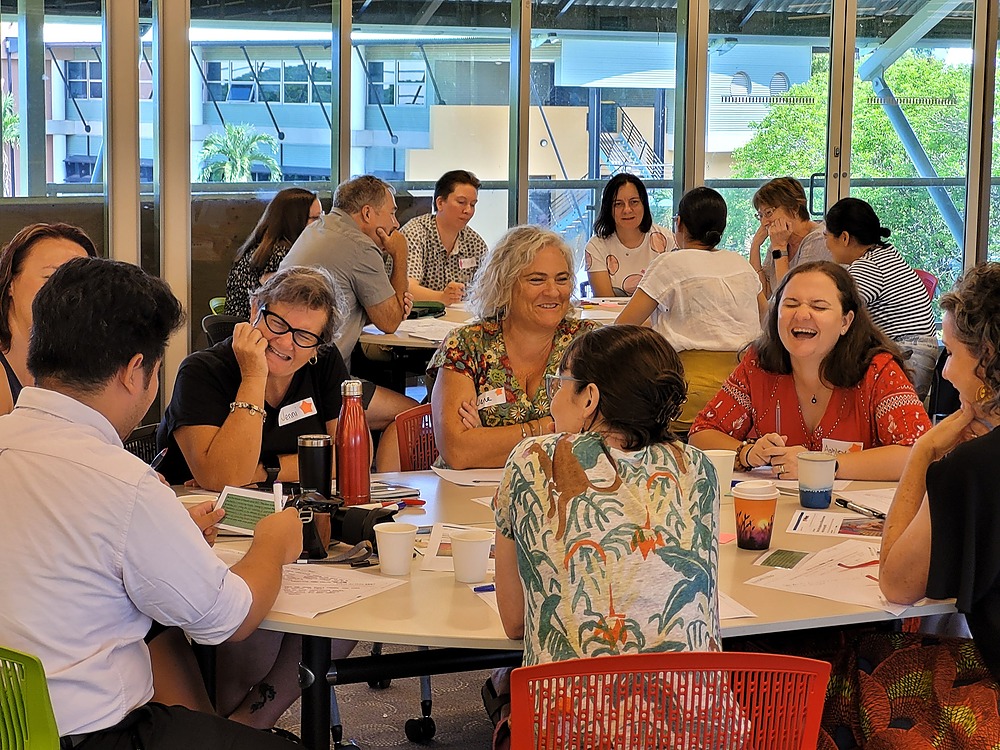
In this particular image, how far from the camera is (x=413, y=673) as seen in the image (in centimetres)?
221

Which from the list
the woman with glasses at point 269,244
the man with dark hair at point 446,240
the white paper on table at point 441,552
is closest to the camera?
the white paper on table at point 441,552

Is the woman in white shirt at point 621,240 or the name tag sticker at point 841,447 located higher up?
the woman in white shirt at point 621,240

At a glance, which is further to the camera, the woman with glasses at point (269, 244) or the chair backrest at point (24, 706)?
the woman with glasses at point (269, 244)

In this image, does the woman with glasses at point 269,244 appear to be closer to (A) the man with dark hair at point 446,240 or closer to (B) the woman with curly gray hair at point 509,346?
(A) the man with dark hair at point 446,240

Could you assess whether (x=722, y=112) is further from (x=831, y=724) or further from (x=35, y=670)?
(x=35, y=670)

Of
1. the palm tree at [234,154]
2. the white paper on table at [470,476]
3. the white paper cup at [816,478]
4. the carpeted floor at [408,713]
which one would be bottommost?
the carpeted floor at [408,713]

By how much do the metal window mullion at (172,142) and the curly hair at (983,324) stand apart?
16.7 ft

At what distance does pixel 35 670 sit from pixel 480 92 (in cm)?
646

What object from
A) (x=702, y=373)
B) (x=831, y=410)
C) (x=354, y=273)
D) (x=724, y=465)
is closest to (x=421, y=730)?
(x=724, y=465)

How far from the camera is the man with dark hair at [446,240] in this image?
22.1 ft

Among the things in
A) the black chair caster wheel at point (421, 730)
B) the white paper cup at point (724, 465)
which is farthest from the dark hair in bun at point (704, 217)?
the black chair caster wheel at point (421, 730)

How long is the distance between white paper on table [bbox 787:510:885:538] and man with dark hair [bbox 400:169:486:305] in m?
4.12

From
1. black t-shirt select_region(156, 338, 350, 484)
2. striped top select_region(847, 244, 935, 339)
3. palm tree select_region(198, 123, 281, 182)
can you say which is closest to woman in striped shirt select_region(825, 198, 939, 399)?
striped top select_region(847, 244, 935, 339)

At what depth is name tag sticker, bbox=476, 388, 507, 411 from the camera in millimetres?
3277
